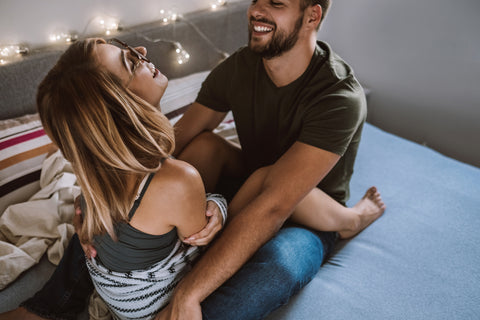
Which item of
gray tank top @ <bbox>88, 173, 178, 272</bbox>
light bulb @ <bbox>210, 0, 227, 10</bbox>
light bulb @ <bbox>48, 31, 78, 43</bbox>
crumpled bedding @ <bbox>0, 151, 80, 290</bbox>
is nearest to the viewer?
gray tank top @ <bbox>88, 173, 178, 272</bbox>

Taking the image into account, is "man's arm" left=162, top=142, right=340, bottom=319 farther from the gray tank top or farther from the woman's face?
the woman's face

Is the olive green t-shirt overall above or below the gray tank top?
above

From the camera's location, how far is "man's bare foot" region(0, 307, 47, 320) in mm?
916

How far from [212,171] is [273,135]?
0.27 metres

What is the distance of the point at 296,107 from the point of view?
113cm

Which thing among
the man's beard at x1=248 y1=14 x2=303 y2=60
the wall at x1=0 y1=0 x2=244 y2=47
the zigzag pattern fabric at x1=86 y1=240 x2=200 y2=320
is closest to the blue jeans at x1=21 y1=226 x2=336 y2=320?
the zigzag pattern fabric at x1=86 y1=240 x2=200 y2=320

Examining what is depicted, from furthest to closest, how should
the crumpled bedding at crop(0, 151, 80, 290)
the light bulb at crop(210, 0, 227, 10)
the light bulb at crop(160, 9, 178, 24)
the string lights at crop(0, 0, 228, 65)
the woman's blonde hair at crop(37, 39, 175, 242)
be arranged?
the light bulb at crop(210, 0, 227, 10)
the light bulb at crop(160, 9, 178, 24)
the string lights at crop(0, 0, 228, 65)
the crumpled bedding at crop(0, 151, 80, 290)
the woman's blonde hair at crop(37, 39, 175, 242)

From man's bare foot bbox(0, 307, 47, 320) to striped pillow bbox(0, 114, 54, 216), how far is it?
1.23ft

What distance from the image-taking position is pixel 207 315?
0.84 metres

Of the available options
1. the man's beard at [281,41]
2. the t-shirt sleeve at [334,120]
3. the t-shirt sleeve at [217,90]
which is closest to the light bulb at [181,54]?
the t-shirt sleeve at [217,90]

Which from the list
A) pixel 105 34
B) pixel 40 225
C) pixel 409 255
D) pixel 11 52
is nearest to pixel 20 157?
pixel 40 225

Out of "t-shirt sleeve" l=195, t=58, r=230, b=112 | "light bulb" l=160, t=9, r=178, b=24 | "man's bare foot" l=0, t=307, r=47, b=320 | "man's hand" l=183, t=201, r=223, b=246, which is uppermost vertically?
"light bulb" l=160, t=9, r=178, b=24

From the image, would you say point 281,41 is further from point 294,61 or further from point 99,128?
point 99,128

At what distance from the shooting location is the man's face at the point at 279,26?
1.14 m
